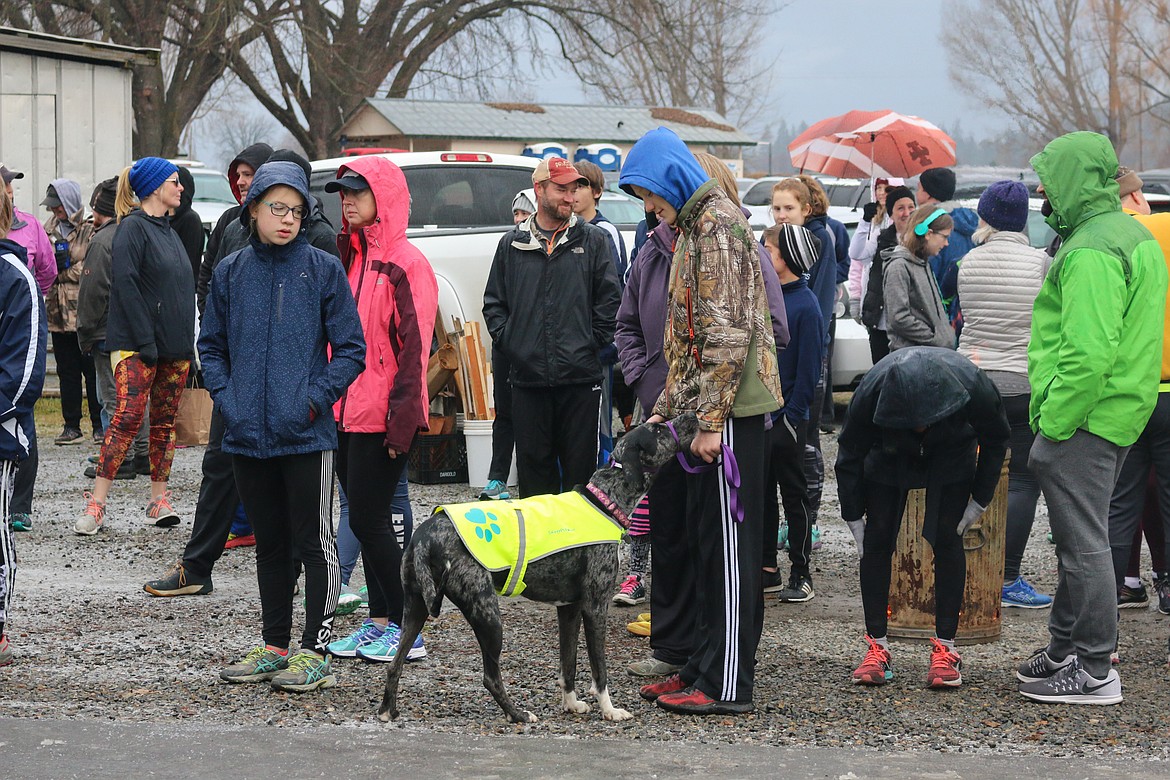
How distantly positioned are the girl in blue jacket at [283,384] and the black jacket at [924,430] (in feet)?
6.76

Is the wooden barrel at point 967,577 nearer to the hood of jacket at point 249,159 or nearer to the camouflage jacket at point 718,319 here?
the camouflage jacket at point 718,319

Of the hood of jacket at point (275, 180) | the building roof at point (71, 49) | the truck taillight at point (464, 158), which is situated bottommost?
the hood of jacket at point (275, 180)

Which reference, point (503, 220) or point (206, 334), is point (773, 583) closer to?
point (206, 334)

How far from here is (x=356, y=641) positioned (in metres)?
6.08

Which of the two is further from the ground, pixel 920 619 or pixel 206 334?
pixel 206 334

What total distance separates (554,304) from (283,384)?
193cm

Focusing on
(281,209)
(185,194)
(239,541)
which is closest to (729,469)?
(281,209)

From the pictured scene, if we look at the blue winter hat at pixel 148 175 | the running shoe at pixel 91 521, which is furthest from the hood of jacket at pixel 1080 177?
the running shoe at pixel 91 521

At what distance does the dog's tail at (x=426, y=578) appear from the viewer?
4.98 meters

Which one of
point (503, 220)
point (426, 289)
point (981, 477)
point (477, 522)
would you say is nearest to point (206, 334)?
point (426, 289)

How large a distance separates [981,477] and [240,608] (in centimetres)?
364

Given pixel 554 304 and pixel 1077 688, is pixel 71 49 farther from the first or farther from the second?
pixel 1077 688

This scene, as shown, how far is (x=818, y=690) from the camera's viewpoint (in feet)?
18.4

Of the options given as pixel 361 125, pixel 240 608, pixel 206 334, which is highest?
pixel 361 125
